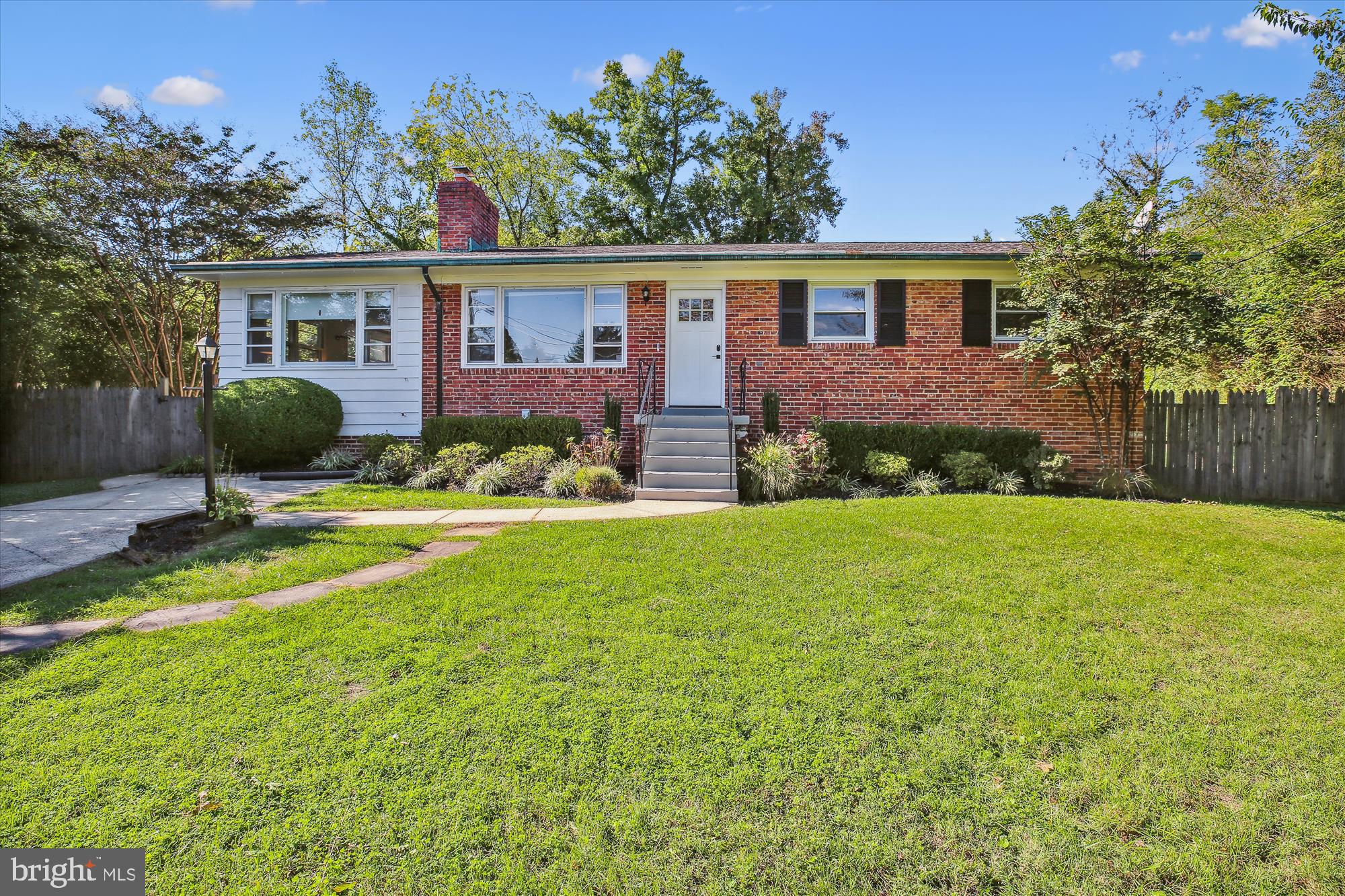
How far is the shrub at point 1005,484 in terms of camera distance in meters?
8.42

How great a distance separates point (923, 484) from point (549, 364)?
645cm

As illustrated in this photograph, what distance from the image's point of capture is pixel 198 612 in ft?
12.4

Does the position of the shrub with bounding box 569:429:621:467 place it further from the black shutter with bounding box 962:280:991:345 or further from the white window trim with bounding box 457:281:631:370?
the black shutter with bounding box 962:280:991:345

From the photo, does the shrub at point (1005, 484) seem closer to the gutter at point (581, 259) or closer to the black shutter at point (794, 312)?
the gutter at point (581, 259)

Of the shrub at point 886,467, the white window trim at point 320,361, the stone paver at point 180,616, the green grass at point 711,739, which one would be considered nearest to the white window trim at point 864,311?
the shrub at point 886,467

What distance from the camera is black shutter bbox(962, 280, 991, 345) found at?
33.5 feet

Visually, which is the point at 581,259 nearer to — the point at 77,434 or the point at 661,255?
the point at 661,255

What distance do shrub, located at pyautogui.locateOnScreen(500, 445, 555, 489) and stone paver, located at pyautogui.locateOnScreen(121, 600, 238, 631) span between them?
4.99 meters

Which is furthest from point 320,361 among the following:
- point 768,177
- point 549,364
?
point 768,177

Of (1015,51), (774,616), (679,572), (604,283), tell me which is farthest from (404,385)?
(1015,51)

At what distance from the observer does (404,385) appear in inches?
435

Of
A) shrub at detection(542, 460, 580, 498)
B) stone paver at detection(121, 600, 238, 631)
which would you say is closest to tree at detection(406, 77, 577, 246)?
shrub at detection(542, 460, 580, 498)

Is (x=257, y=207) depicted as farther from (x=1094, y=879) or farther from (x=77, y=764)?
(x=1094, y=879)

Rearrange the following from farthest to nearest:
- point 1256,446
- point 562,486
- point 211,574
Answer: point 1256,446 → point 562,486 → point 211,574
